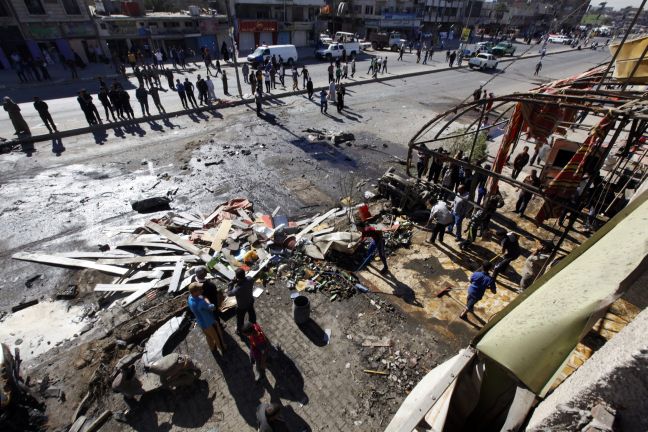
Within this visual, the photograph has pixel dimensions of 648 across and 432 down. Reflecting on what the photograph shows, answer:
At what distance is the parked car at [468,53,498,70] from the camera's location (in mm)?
36969

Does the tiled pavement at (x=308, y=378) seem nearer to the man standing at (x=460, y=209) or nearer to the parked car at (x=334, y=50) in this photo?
the man standing at (x=460, y=209)

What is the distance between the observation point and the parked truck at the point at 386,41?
49.3 m

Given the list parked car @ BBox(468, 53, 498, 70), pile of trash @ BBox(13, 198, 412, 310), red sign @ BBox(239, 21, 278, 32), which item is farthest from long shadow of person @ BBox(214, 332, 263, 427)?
red sign @ BBox(239, 21, 278, 32)

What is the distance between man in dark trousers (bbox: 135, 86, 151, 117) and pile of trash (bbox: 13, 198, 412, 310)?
11089 millimetres

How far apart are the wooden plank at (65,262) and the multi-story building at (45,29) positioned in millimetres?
29921

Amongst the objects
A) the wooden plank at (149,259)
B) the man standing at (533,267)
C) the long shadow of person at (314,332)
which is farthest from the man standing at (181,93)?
the man standing at (533,267)

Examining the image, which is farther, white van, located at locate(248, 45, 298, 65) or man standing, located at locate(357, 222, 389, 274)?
white van, located at locate(248, 45, 298, 65)

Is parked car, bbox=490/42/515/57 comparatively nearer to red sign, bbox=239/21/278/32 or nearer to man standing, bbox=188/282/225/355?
red sign, bbox=239/21/278/32

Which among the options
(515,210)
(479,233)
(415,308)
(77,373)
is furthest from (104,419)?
(515,210)

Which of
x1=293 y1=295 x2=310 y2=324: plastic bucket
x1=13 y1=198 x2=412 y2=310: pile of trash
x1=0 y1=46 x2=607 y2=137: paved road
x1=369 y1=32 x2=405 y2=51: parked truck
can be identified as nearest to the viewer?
x1=293 y1=295 x2=310 y2=324: plastic bucket

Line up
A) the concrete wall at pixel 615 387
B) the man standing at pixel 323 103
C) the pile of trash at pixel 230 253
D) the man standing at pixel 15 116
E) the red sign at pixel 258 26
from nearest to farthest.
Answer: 1. the concrete wall at pixel 615 387
2. the pile of trash at pixel 230 253
3. the man standing at pixel 15 116
4. the man standing at pixel 323 103
5. the red sign at pixel 258 26

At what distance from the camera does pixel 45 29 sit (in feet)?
93.5

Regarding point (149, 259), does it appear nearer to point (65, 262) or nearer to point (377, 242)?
point (65, 262)

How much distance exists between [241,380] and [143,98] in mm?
17982
